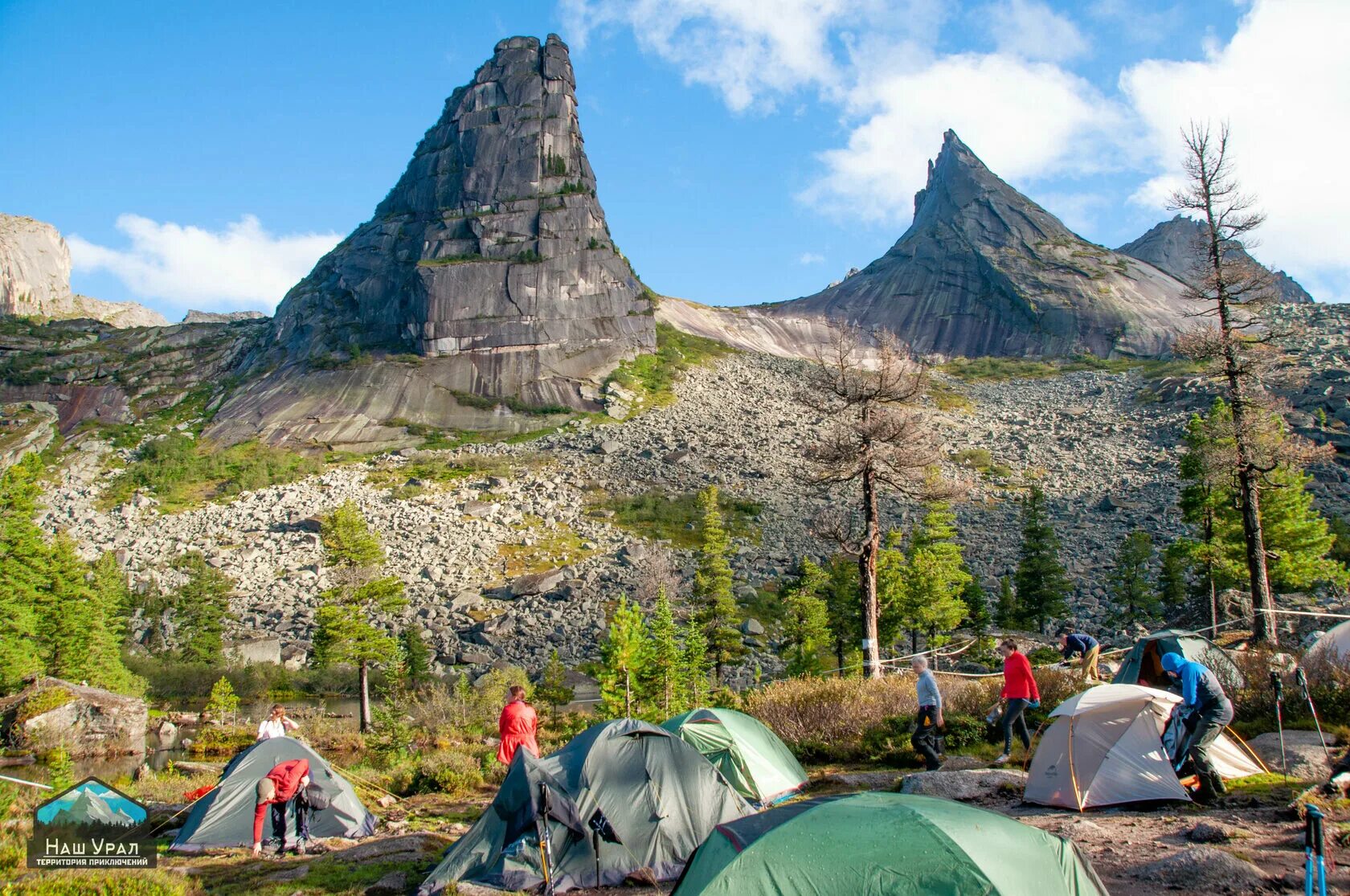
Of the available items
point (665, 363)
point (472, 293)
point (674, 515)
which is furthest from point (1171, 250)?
point (674, 515)

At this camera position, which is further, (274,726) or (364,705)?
→ (364,705)

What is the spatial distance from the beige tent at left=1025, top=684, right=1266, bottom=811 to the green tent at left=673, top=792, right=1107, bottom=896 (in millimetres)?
4182

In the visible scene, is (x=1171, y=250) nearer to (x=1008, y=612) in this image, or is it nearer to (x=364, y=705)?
(x=1008, y=612)

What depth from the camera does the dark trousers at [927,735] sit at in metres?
11.9

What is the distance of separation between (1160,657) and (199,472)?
67236 millimetres

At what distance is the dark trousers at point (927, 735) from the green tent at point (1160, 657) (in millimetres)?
3357

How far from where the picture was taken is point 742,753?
11625 millimetres

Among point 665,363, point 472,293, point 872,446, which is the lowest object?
point 872,446

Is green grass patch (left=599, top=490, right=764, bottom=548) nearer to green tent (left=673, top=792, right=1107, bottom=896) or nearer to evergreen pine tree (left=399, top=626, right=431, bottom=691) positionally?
evergreen pine tree (left=399, top=626, right=431, bottom=691)

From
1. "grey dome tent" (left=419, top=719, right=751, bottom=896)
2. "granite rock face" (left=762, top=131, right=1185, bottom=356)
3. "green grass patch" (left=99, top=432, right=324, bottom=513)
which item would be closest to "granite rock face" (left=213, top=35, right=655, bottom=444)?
"green grass patch" (left=99, top=432, right=324, bottom=513)

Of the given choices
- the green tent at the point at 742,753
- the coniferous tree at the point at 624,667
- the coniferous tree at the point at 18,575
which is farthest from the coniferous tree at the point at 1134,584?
the coniferous tree at the point at 18,575

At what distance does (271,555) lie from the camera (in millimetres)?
49406

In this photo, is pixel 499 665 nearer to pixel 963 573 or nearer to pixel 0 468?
pixel 963 573

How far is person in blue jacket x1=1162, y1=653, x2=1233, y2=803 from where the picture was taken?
29.9 ft
